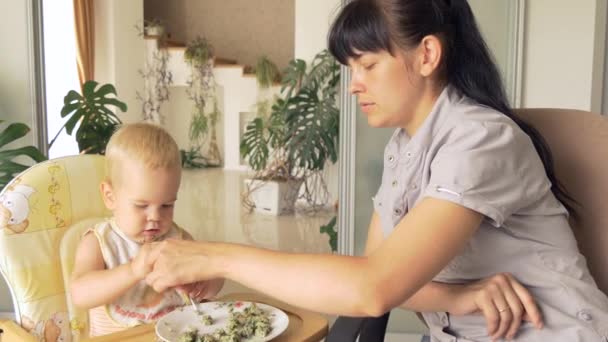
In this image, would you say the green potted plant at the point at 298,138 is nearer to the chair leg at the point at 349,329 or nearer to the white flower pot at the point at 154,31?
the chair leg at the point at 349,329

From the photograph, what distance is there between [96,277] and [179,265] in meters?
0.34

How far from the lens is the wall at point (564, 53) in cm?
276

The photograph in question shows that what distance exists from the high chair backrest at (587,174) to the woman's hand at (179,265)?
29.1 inches

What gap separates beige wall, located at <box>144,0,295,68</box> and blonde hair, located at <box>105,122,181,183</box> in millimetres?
7843

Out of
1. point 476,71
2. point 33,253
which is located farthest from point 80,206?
point 476,71

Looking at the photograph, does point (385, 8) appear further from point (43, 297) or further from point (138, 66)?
point (138, 66)

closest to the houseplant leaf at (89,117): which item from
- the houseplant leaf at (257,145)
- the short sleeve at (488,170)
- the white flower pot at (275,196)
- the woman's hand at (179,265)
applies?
the woman's hand at (179,265)

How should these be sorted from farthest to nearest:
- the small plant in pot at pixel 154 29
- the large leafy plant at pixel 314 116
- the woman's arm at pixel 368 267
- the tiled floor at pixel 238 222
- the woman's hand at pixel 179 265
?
the small plant in pot at pixel 154 29, the tiled floor at pixel 238 222, the large leafy plant at pixel 314 116, the woman's hand at pixel 179 265, the woman's arm at pixel 368 267

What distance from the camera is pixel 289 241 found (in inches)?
203

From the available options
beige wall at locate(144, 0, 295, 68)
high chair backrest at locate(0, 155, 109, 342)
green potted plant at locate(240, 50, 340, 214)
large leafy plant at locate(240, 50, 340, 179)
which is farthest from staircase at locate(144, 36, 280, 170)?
high chair backrest at locate(0, 155, 109, 342)

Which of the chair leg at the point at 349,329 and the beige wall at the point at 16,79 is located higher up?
the beige wall at the point at 16,79

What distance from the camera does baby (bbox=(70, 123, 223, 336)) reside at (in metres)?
1.35

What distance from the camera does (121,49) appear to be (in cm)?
855

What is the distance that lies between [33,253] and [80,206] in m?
0.16
